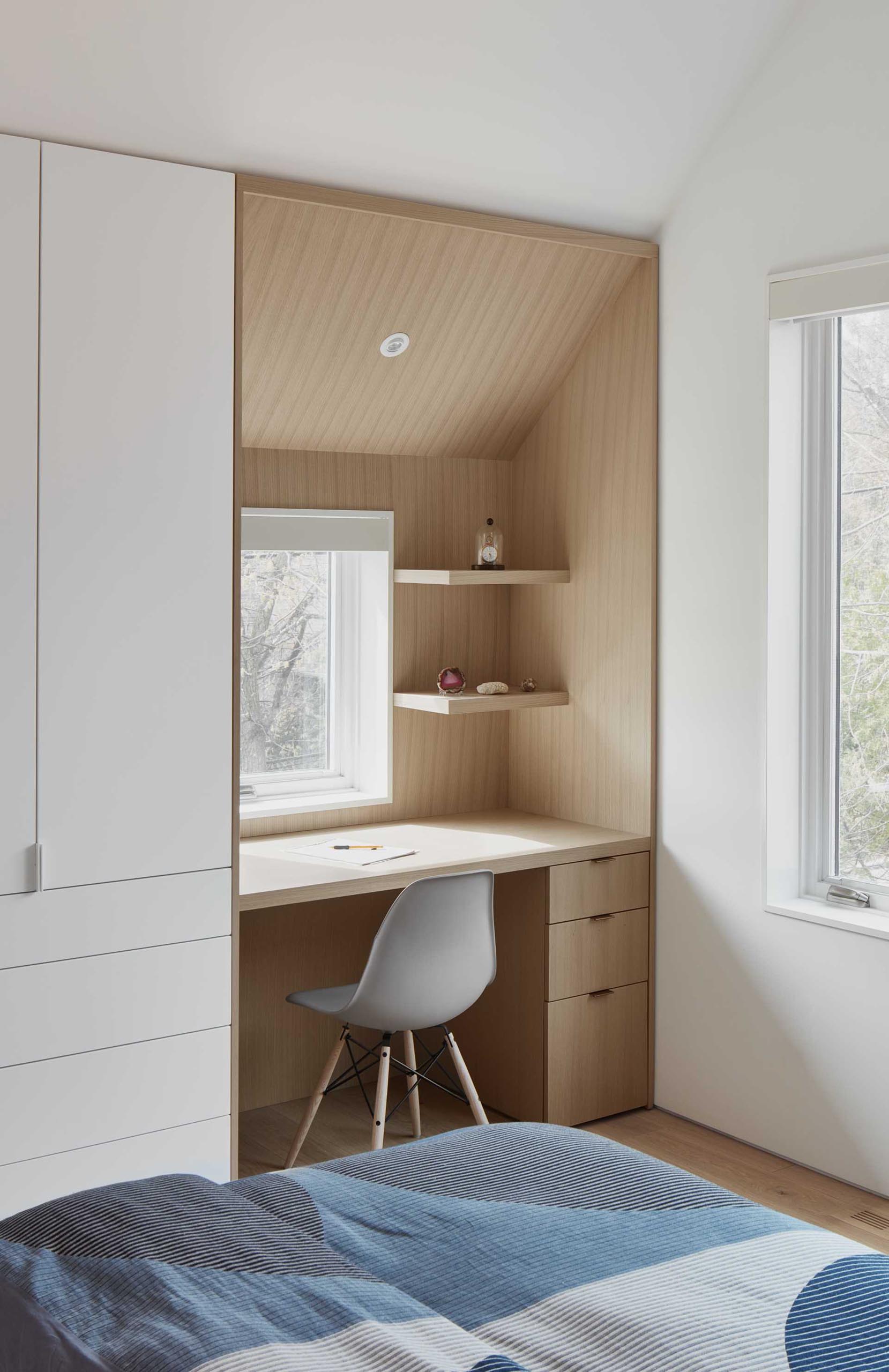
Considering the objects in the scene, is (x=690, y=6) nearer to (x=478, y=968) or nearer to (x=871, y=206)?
(x=871, y=206)

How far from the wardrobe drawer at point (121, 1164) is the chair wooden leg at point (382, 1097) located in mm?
394

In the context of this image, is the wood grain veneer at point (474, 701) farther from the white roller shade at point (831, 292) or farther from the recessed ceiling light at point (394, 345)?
the white roller shade at point (831, 292)

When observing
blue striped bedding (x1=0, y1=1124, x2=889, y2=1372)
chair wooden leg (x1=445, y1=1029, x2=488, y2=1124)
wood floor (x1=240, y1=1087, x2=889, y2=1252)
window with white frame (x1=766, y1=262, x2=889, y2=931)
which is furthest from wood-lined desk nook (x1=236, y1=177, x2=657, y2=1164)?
blue striped bedding (x1=0, y1=1124, x2=889, y2=1372)

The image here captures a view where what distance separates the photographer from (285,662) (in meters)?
3.56

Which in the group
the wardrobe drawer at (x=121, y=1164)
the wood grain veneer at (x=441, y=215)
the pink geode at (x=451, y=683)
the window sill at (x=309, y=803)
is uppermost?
the wood grain veneer at (x=441, y=215)

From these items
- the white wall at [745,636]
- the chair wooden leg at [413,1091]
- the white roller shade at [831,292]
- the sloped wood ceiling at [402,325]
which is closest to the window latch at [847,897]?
A: the white wall at [745,636]

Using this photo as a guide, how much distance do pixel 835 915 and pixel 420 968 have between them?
3.26 ft

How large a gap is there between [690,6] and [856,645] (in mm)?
1489

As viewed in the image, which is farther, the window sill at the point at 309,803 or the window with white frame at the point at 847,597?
the window sill at the point at 309,803

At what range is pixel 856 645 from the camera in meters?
3.01

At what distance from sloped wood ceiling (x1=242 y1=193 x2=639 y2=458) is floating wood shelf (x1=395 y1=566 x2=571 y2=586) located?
37cm

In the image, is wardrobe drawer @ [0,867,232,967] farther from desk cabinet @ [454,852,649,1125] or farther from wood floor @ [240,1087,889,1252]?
desk cabinet @ [454,852,649,1125]

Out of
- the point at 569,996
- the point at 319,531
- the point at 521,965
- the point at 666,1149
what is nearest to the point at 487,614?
the point at 319,531

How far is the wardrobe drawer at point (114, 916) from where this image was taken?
2.40 metres
